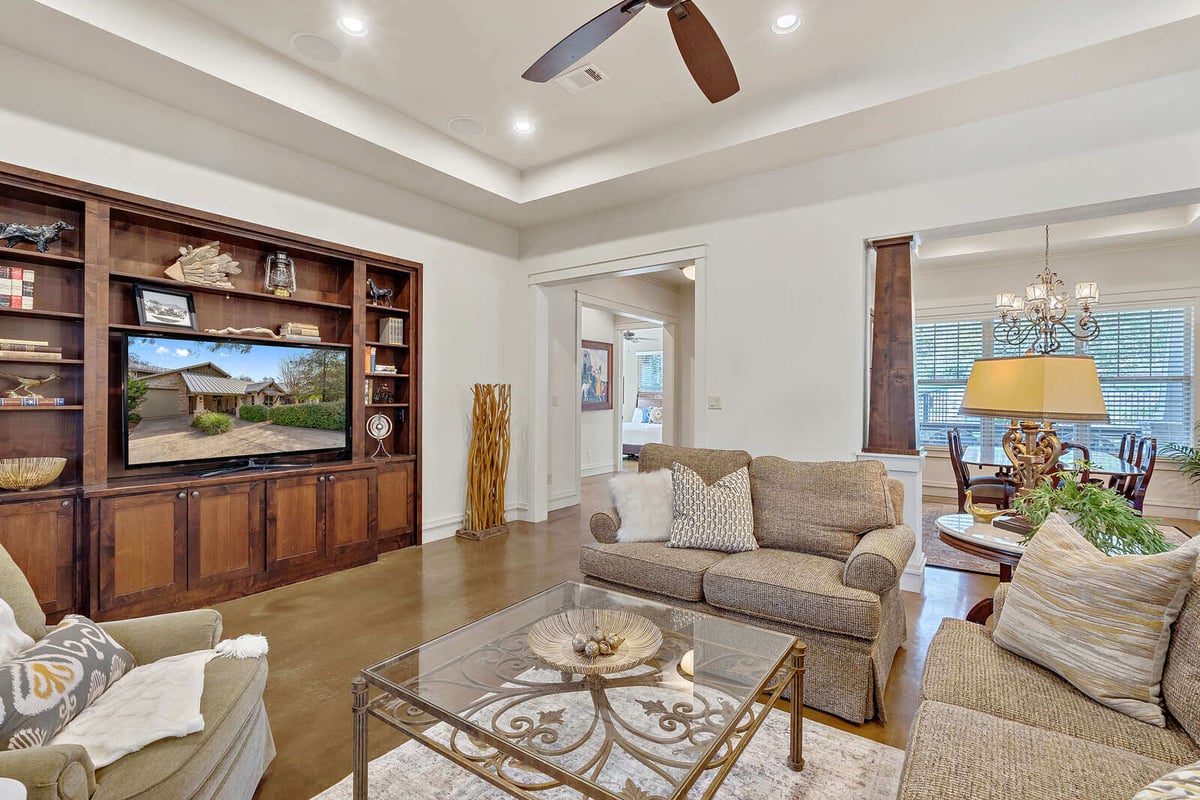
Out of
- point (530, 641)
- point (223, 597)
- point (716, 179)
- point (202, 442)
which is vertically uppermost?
point (716, 179)

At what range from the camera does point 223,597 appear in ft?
11.1

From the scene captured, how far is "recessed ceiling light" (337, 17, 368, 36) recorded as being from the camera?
283 centimetres

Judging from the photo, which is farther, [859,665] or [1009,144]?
[1009,144]

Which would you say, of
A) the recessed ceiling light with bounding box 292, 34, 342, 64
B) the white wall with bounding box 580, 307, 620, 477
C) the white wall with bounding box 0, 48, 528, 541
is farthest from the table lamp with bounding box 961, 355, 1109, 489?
the white wall with bounding box 580, 307, 620, 477

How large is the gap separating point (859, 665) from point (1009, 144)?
120 inches

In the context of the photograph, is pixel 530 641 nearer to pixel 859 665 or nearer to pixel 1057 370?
pixel 859 665

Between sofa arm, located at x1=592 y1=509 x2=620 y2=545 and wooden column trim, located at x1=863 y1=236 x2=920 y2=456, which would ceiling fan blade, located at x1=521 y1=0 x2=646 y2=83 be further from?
wooden column trim, located at x1=863 y1=236 x2=920 y2=456

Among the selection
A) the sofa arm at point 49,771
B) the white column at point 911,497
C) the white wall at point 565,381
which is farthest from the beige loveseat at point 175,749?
the white wall at point 565,381

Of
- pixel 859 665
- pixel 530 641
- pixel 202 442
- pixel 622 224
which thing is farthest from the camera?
pixel 622 224

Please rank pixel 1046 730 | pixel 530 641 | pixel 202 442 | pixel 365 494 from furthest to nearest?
pixel 365 494 < pixel 202 442 < pixel 530 641 < pixel 1046 730

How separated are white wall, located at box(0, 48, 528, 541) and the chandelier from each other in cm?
488

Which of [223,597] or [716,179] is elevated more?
[716,179]

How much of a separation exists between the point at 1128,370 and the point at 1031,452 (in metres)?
4.99

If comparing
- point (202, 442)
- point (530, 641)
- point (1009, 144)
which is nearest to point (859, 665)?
point (530, 641)
